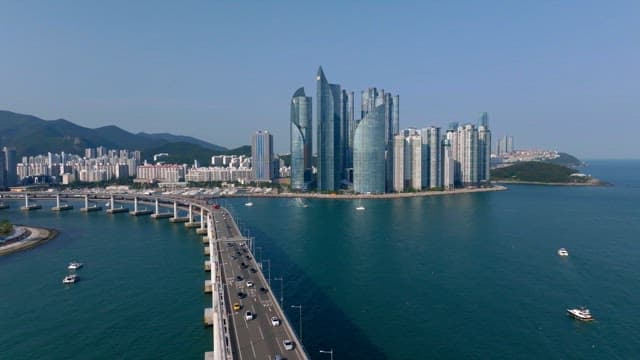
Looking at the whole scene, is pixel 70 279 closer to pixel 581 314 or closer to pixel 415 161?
pixel 581 314

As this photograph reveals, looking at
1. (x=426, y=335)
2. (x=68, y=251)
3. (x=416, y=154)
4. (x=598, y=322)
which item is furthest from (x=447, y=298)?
(x=416, y=154)

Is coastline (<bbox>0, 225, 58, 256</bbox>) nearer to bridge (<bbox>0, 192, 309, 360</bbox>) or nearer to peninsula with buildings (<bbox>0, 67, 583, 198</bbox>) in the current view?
bridge (<bbox>0, 192, 309, 360</bbox>)

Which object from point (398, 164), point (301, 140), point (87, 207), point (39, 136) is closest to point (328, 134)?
point (301, 140)

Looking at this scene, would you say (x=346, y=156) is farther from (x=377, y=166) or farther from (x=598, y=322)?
(x=598, y=322)

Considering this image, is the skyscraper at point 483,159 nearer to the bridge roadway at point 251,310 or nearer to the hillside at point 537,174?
the hillside at point 537,174

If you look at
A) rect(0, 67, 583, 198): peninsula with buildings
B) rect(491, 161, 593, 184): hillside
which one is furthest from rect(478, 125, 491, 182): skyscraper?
rect(491, 161, 593, 184): hillside
